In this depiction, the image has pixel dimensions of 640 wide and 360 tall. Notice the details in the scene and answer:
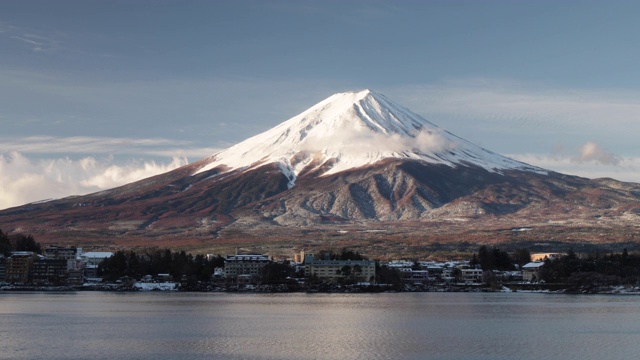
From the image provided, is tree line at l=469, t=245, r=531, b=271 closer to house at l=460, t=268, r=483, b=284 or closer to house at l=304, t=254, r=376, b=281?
house at l=460, t=268, r=483, b=284

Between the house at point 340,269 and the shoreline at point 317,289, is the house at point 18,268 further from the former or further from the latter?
the house at point 340,269

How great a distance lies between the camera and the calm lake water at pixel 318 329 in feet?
97.8

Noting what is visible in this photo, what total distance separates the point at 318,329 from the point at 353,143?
131m

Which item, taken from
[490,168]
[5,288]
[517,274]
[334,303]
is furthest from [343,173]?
[334,303]

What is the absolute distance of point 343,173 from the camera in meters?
155

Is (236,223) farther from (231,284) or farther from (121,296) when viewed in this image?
(121,296)

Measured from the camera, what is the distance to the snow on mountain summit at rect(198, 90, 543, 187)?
540ft

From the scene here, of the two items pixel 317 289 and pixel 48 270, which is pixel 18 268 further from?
pixel 317 289

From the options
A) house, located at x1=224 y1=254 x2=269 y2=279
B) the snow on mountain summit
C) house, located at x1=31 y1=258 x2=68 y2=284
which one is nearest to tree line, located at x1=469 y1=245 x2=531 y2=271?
house, located at x1=224 y1=254 x2=269 y2=279

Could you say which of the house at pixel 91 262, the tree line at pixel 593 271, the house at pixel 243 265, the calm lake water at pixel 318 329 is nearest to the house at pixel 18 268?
the house at pixel 91 262

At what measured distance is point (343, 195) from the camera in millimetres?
A: 144125

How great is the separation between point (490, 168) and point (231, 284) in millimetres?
98813

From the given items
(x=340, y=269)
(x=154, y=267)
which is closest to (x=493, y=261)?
(x=340, y=269)

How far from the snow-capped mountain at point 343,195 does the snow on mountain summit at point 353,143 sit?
27 cm
